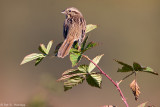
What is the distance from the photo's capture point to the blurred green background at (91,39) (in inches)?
277

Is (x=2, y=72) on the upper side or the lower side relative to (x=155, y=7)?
lower

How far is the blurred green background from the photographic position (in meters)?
7.04

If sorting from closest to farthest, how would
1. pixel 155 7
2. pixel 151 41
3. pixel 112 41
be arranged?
pixel 112 41 < pixel 151 41 < pixel 155 7

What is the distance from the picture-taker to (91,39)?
940 centimetres

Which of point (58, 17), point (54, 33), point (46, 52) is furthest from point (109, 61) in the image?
point (46, 52)

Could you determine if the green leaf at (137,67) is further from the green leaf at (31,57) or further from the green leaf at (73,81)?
the green leaf at (31,57)

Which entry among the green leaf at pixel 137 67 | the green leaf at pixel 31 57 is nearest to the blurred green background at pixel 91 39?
the green leaf at pixel 31 57

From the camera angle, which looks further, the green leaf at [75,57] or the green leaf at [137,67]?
the green leaf at [75,57]

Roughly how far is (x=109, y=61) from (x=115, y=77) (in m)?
1.01

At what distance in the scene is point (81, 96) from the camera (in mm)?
6898

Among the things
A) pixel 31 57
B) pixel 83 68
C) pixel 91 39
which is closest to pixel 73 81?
pixel 83 68

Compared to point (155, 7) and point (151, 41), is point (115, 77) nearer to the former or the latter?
point (151, 41)

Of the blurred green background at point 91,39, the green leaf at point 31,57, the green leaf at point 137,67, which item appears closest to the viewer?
the green leaf at point 137,67

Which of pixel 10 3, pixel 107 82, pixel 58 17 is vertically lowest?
pixel 107 82
